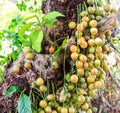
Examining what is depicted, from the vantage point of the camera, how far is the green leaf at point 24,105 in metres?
1.29

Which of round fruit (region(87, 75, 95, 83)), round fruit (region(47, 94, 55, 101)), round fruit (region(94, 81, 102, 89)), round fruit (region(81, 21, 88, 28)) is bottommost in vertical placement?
round fruit (region(47, 94, 55, 101))

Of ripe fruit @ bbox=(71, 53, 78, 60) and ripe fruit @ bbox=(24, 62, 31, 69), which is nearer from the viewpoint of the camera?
ripe fruit @ bbox=(71, 53, 78, 60)

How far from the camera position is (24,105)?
130cm

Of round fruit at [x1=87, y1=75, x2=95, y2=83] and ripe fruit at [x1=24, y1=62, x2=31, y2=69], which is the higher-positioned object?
ripe fruit at [x1=24, y1=62, x2=31, y2=69]

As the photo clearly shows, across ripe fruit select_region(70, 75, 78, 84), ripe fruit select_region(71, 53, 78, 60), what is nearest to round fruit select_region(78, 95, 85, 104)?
ripe fruit select_region(70, 75, 78, 84)

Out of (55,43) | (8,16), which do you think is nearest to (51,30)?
(55,43)

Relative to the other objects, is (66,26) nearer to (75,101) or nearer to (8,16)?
(75,101)

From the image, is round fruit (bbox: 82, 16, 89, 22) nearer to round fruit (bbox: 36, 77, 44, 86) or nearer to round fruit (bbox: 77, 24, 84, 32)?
round fruit (bbox: 77, 24, 84, 32)

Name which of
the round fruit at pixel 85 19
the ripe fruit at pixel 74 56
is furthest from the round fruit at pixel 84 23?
the ripe fruit at pixel 74 56

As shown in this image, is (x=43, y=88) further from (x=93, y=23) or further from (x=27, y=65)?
(x=93, y=23)

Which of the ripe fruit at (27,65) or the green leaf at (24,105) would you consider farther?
the ripe fruit at (27,65)

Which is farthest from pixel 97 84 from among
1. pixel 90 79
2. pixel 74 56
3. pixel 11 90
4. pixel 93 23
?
pixel 11 90

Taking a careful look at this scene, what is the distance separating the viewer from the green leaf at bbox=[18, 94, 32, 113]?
4.24 feet

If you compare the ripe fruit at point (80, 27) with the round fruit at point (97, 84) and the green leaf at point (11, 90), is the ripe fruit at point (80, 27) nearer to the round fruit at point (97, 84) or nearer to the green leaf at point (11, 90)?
the round fruit at point (97, 84)
